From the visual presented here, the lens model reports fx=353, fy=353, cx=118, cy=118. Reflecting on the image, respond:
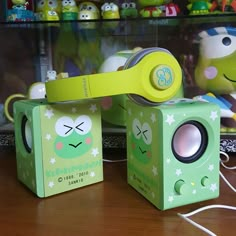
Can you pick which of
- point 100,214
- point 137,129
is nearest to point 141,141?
point 137,129

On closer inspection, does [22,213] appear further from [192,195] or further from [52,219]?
[192,195]

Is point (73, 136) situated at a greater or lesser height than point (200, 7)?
lesser

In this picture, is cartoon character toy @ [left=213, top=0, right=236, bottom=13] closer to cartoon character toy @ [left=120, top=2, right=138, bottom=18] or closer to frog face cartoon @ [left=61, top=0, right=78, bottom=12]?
cartoon character toy @ [left=120, top=2, right=138, bottom=18]

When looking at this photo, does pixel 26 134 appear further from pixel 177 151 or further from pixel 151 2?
pixel 151 2

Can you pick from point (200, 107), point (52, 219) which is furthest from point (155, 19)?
point (52, 219)

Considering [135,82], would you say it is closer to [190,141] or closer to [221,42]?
[190,141]

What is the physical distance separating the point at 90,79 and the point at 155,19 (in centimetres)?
38

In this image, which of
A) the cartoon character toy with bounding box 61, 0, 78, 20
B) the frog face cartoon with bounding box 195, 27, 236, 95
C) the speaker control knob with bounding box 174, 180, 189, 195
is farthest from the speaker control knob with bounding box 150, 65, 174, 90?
the cartoon character toy with bounding box 61, 0, 78, 20

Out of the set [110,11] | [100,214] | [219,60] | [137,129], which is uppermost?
[110,11]

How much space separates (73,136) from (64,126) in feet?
0.08

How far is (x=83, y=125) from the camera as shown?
1.99ft

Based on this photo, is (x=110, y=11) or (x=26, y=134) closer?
(x=26, y=134)

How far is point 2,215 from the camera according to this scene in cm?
52

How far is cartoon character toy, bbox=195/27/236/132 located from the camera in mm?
752
